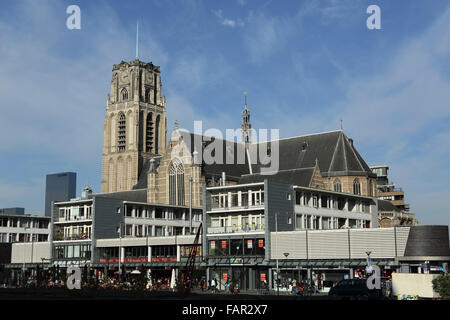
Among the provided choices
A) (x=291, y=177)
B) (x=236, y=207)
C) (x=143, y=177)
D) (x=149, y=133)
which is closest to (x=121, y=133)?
(x=149, y=133)

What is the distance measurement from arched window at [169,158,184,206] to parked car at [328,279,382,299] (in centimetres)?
6086

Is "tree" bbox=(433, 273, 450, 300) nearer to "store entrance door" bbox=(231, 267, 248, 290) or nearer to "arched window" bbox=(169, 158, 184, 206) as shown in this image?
"store entrance door" bbox=(231, 267, 248, 290)

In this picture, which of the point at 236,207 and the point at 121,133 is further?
the point at 121,133

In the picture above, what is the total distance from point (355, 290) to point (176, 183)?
64.0m

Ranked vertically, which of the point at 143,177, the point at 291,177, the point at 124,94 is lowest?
the point at 291,177

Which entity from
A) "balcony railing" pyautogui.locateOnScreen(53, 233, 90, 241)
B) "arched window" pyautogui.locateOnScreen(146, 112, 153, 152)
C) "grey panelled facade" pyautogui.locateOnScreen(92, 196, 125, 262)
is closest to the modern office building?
"balcony railing" pyautogui.locateOnScreen(53, 233, 90, 241)

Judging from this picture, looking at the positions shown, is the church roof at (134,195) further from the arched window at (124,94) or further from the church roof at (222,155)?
the arched window at (124,94)

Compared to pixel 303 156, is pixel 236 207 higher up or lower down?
lower down

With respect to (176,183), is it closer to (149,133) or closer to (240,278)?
(240,278)

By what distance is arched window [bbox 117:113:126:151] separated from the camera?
142m

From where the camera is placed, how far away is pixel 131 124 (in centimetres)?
14175
